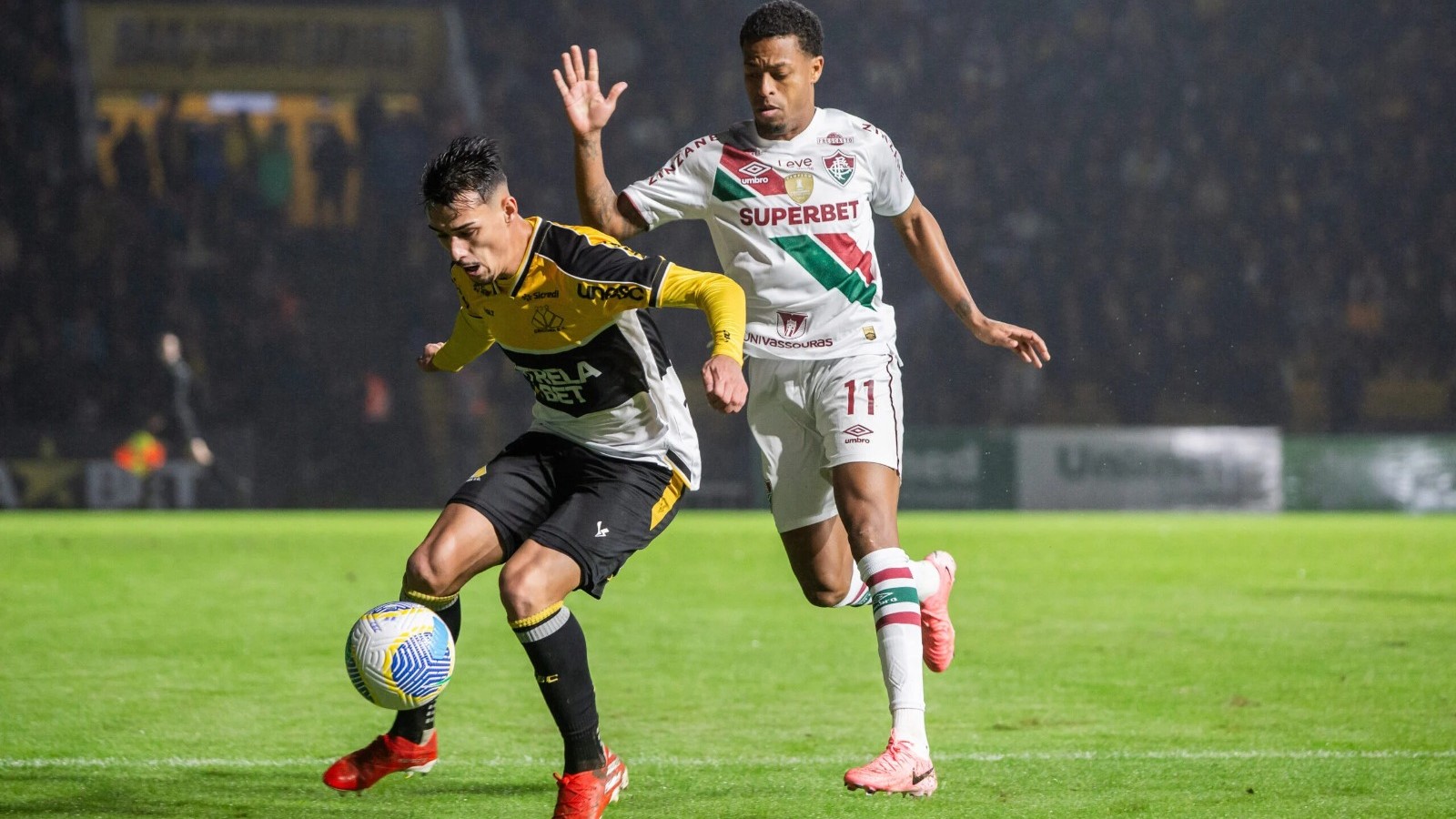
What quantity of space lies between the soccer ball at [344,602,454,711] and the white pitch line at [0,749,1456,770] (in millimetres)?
964

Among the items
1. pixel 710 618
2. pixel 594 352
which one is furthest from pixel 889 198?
pixel 710 618

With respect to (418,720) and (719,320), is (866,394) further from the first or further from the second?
(418,720)

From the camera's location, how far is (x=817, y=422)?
16.6 ft

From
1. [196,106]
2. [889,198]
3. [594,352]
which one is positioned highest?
[196,106]

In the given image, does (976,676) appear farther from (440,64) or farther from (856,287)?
(440,64)

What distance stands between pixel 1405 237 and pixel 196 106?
1695 centimetres

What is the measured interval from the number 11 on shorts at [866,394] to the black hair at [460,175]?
4.28 feet

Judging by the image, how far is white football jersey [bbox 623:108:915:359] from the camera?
5.03 m

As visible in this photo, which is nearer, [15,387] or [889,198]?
[889,198]

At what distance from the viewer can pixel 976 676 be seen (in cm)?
701

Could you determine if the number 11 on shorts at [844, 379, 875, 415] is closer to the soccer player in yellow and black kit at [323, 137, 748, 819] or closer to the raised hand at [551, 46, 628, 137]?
the soccer player in yellow and black kit at [323, 137, 748, 819]

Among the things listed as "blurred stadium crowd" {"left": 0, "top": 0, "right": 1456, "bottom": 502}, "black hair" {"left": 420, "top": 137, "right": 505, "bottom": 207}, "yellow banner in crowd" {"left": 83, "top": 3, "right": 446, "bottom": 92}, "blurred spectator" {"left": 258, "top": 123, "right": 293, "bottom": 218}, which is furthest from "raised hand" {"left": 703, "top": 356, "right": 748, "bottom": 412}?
"yellow banner in crowd" {"left": 83, "top": 3, "right": 446, "bottom": 92}

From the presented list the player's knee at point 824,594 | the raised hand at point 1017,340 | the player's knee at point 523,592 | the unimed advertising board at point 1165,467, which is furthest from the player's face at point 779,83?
the unimed advertising board at point 1165,467

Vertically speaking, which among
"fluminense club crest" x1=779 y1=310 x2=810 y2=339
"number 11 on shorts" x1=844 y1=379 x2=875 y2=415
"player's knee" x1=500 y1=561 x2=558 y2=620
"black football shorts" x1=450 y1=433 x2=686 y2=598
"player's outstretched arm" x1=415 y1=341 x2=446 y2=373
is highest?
"fluminense club crest" x1=779 y1=310 x2=810 y2=339
